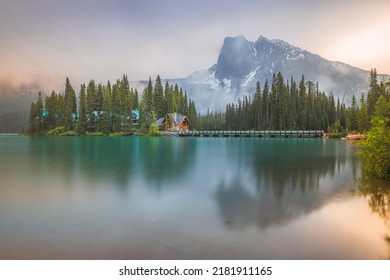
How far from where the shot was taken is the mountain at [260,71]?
74812mm

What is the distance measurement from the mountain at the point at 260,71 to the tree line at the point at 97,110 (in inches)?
641

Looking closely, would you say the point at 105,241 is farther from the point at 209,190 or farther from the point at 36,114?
the point at 36,114

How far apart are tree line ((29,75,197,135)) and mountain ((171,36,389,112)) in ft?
53.4

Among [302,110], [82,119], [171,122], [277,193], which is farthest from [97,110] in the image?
[277,193]

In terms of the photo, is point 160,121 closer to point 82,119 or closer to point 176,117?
point 176,117

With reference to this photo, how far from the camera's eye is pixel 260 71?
332 feet

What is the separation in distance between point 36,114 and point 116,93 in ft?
36.4

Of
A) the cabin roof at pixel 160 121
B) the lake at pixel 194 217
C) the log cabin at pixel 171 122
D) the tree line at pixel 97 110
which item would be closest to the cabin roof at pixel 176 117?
the log cabin at pixel 171 122

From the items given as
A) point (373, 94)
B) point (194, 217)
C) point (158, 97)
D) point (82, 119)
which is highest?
point (158, 97)

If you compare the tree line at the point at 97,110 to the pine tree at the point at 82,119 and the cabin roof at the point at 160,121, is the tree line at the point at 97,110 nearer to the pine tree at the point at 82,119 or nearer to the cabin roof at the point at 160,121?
the pine tree at the point at 82,119

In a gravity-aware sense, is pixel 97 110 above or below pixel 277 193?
above

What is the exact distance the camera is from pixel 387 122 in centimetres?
862

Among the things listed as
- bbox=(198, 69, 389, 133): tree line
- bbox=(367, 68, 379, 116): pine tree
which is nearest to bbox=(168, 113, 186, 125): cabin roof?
bbox=(198, 69, 389, 133): tree line

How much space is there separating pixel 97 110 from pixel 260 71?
6714cm
